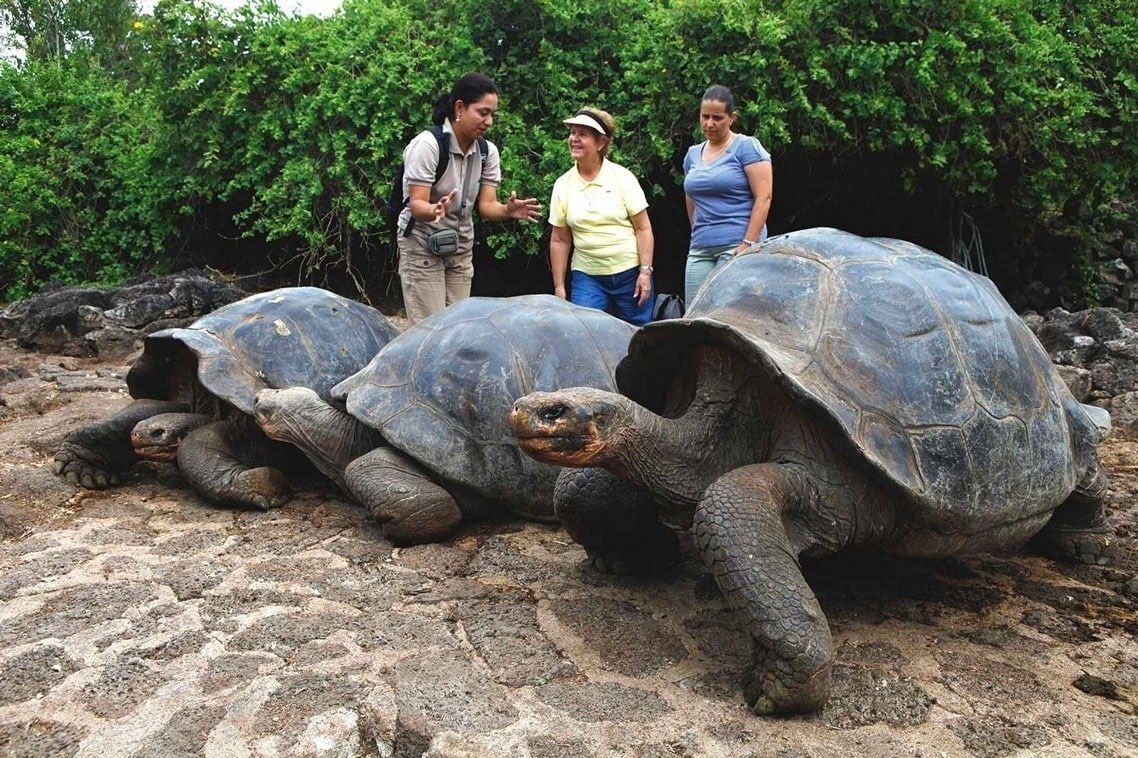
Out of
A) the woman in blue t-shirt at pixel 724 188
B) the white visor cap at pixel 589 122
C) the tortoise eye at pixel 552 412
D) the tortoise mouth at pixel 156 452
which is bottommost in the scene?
the tortoise mouth at pixel 156 452

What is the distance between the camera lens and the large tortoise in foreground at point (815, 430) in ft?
6.99

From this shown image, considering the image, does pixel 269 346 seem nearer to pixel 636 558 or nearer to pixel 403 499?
pixel 403 499

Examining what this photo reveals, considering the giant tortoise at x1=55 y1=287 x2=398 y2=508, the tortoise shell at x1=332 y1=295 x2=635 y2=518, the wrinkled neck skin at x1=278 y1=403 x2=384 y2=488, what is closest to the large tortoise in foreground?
the tortoise shell at x1=332 y1=295 x2=635 y2=518

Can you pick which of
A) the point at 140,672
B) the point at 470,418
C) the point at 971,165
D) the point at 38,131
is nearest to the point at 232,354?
the point at 470,418

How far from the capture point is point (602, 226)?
477cm

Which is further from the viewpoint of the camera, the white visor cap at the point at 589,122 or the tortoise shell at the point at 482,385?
the white visor cap at the point at 589,122

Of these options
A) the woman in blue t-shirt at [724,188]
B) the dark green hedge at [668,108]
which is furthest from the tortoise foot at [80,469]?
the dark green hedge at [668,108]

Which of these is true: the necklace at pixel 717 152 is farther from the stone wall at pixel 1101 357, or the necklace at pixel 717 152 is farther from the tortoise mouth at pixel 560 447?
the tortoise mouth at pixel 560 447

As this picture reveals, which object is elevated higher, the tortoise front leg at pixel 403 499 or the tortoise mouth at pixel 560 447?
the tortoise mouth at pixel 560 447

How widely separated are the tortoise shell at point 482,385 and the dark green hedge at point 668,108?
10.9 ft

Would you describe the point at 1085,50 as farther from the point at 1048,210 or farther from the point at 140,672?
the point at 140,672

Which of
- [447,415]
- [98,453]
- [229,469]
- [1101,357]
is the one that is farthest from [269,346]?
[1101,357]

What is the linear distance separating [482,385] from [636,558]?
3.07 feet

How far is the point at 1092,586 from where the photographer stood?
2.86m
